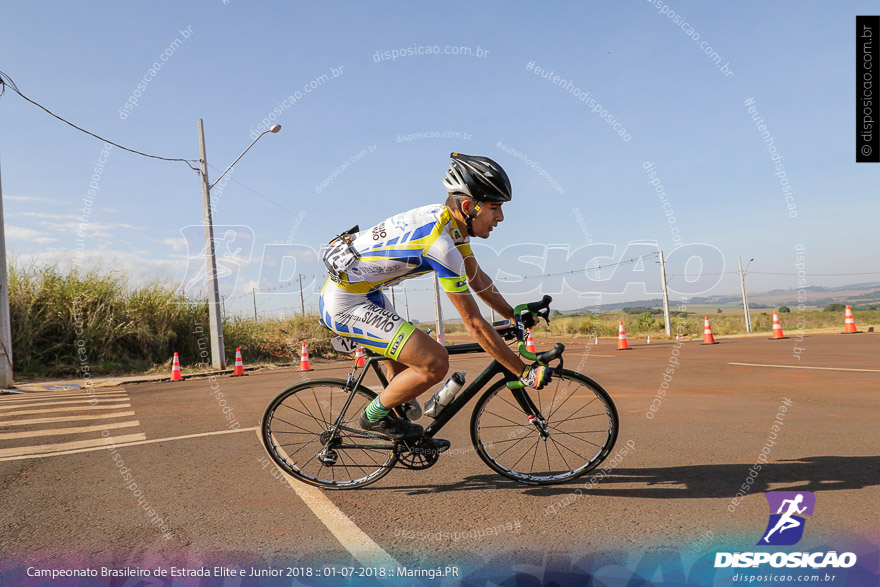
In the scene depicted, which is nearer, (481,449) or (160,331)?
(481,449)

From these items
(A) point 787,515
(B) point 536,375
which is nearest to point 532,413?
(B) point 536,375

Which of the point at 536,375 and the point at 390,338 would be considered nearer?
the point at 536,375

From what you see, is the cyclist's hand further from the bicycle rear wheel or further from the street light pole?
the street light pole

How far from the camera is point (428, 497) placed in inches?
139

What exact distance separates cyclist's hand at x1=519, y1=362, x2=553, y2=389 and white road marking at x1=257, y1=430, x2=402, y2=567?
1.27 metres

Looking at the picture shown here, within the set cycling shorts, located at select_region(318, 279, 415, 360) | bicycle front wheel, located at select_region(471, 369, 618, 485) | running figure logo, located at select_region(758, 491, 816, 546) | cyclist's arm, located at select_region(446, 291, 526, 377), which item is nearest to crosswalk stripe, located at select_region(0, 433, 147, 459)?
cycling shorts, located at select_region(318, 279, 415, 360)

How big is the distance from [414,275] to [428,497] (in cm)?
143

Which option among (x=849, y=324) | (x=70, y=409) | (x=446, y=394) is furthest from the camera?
(x=849, y=324)

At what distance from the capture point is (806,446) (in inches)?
174

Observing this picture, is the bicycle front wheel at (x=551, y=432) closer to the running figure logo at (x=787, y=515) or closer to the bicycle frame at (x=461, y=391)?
the bicycle frame at (x=461, y=391)

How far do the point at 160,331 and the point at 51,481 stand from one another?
54.5 feet

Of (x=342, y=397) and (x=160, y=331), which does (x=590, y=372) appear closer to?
(x=342, y=397)

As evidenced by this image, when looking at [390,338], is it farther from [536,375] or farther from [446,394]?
[536,375]

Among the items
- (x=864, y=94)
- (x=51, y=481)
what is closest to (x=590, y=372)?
(x=864, y=94)
